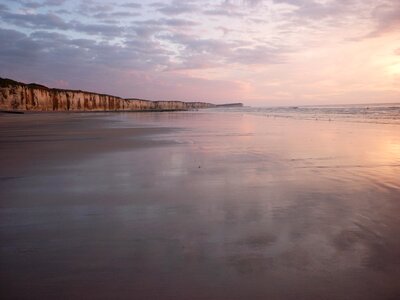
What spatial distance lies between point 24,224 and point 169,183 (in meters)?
2.91

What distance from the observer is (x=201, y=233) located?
4070 mm

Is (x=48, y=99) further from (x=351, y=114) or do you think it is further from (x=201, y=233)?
(x=201, y=233)

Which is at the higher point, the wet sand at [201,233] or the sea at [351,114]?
the sea at [351,114]

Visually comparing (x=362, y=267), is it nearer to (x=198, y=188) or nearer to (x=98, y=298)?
(x=98, y=298)

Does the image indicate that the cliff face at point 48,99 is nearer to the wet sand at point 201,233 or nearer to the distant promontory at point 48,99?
the distant promontory at point 48,99

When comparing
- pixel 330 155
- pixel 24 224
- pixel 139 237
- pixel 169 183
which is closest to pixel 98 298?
pixel 139 237

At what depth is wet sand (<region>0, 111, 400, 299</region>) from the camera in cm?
290

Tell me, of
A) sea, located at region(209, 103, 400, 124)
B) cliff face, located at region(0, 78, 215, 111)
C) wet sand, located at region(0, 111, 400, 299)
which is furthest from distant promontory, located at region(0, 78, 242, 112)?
wet sand, located at region(0, 111, 400, 299)

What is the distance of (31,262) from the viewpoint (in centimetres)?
331

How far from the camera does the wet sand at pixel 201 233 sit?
2.90 metres

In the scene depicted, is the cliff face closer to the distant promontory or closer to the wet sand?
the distant promontory

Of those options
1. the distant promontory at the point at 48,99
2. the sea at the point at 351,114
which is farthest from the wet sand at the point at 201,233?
the distant promontory at the point at 48,99

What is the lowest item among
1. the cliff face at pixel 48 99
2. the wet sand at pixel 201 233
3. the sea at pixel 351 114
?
the wet sand at pixel 201 233

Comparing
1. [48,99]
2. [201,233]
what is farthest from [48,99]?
[201,233]
